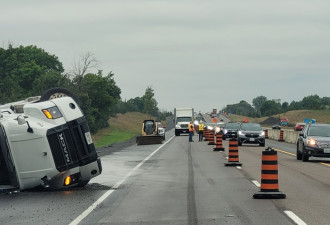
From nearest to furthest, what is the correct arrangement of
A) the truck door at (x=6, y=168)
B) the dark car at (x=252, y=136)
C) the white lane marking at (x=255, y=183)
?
the truck door at (x=6, y=168)
the white lane marking at (x=255, y=183)
the dark car at (x=252, y=136)

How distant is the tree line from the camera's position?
314 feet

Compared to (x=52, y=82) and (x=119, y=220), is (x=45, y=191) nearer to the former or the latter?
(x=119, y=220)

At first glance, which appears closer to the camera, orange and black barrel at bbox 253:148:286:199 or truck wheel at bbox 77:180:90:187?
orange and black barrel at bbox 253:148:286:199

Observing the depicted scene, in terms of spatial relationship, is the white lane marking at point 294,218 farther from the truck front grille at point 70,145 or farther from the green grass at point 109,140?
the green grass at point 109,140

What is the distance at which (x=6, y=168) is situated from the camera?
1488 centimetres

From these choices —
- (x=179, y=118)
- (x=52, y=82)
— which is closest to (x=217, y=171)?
(x=179, y=118)

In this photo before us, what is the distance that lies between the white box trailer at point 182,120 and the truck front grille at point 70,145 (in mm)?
61317

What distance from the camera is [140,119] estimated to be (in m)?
195

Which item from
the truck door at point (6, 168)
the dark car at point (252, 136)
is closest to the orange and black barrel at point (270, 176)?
the truck door at point (6, 168)

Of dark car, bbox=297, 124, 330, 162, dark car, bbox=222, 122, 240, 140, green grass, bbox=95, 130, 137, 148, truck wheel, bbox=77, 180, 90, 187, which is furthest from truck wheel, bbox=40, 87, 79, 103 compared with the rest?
dark car, bbox=222, 122, 240, 140

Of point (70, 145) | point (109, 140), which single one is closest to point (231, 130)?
point (109, 140)

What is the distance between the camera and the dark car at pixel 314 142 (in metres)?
26.8

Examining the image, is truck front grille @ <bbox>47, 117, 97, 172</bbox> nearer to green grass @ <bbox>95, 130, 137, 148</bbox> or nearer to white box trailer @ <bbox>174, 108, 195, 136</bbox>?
green grass @ <bbox>95, 130, 137, 148</bbox>

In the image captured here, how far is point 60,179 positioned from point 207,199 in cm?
356
